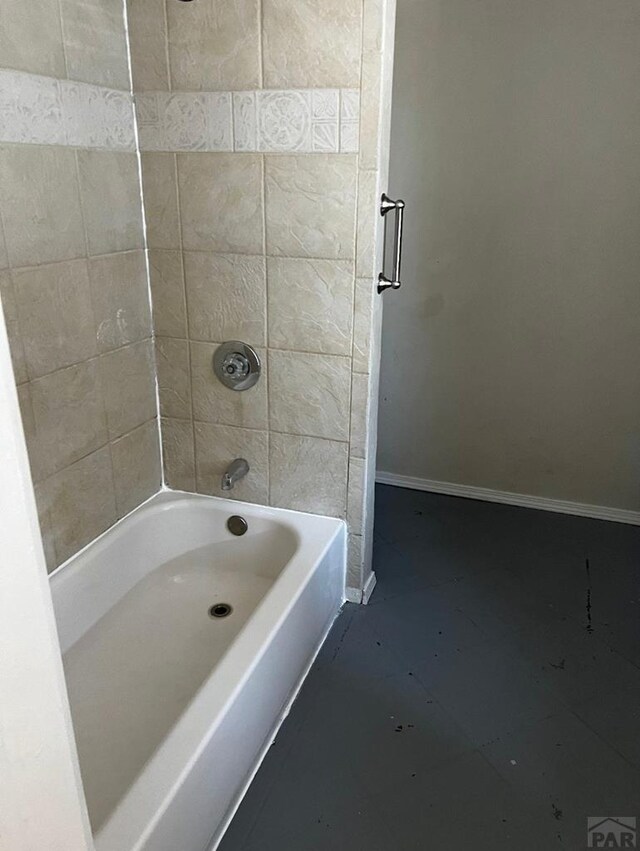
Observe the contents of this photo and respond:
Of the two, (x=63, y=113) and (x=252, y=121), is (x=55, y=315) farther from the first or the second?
(x=252, y=121)

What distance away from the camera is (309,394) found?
1.92 metres

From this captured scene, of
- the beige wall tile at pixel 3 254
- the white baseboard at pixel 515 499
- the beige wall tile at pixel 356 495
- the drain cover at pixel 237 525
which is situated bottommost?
the white baseboard at pixel 515 499

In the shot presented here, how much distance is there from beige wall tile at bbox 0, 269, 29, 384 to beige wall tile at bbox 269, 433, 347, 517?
74cm

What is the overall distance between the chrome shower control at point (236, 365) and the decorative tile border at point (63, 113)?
61 centimetres

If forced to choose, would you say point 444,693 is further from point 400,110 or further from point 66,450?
point 400,110

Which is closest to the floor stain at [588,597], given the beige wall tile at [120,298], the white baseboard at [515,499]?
the white baseboard at [515,499]

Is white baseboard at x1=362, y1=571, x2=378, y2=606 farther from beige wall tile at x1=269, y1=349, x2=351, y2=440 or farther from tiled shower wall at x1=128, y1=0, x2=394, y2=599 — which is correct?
beige wall tile at x1=269, y1=349, x2=351, y2=440

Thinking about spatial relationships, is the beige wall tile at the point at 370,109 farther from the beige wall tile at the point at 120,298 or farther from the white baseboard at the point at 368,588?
the white baseboard at the point at 368,588

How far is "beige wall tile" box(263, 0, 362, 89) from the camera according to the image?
1.57 metres

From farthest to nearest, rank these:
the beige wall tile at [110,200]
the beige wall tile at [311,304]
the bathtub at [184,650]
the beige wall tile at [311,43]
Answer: the beige wall tile at [311,304], the beige wall tile at [110,200], the beige wall tile at [311,43], the bathtub at [184,650]

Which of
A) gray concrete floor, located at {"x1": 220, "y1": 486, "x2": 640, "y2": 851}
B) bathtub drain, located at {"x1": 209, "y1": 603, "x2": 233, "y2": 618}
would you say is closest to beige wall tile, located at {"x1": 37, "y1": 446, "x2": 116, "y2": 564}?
bathtub drain, located at {"x1": 209, "y1": 603, "x2": 233, "y2": 618}

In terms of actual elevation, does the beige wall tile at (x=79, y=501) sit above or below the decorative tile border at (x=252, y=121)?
below

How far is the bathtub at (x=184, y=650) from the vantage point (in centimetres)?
122

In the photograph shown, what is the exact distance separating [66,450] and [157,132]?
896mm
